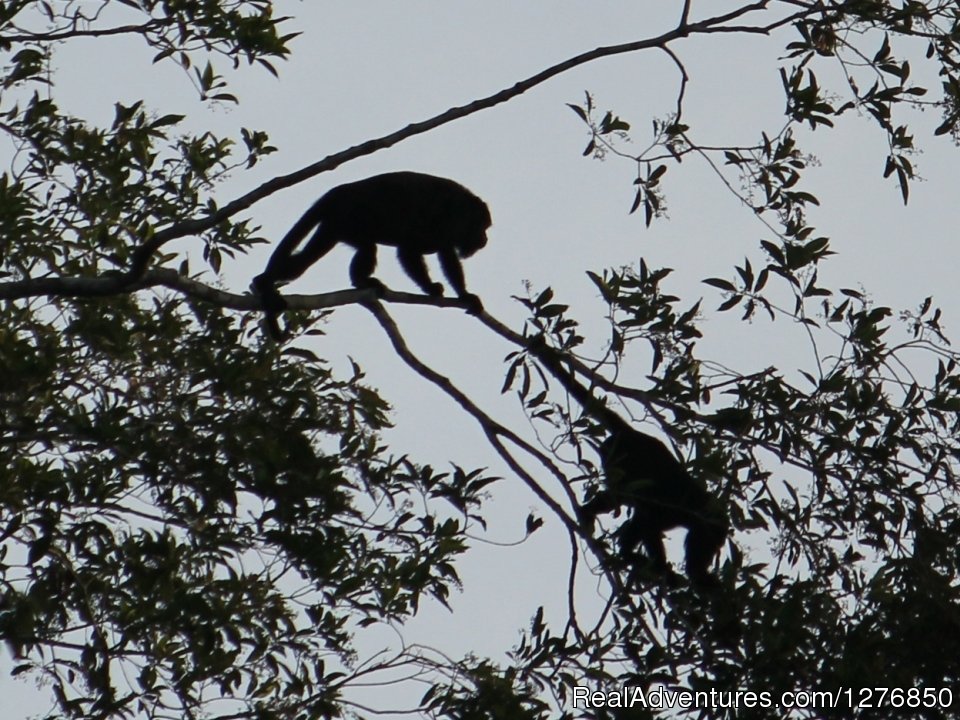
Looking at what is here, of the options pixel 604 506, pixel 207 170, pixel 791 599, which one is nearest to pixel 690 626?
pixel 791 599

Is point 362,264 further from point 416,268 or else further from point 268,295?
point 268,295

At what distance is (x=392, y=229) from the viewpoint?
6.74m

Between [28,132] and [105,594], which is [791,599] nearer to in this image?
[105,594]

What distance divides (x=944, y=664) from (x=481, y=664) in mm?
1491

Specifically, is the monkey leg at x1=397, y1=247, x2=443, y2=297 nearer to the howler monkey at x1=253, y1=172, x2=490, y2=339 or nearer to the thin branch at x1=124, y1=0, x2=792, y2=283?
the howler monkey at x1=253, y1=172, x2=490, y2=339

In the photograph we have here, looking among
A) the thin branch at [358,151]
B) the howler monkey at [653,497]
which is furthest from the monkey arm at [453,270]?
the thin branch at [358,151]

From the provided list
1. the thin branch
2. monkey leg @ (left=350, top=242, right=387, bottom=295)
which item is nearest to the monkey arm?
monkey leg @ (left=350, top=242, right=387, bottom=295)

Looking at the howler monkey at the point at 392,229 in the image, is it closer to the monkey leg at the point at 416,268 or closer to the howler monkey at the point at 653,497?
the monkey leg at the point at 416,268

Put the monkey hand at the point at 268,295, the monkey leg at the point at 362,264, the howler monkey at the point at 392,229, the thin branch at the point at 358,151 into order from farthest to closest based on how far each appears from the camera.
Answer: the monkey leg at the point at 362,264, the howler monkey at the point at 392,229, the monkey hand at the point at 268,295, the thin branch at the point at 358,151

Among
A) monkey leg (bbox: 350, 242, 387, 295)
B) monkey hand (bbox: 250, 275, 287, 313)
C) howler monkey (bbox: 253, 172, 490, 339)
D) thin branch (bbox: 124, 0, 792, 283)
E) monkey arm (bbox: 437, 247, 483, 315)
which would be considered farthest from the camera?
monkey arm (bbox: 437, 247, 483, 315)

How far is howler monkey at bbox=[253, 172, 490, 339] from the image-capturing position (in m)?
6.41

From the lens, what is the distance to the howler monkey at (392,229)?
21.0 ft

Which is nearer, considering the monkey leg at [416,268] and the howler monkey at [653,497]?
the howler monkey at [653,497]

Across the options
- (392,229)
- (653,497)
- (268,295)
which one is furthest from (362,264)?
(653,497)
